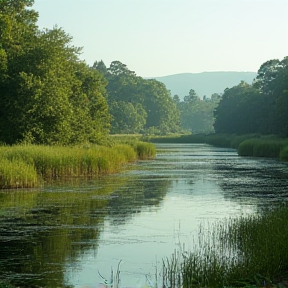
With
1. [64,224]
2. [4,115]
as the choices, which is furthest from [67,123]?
[64,224]

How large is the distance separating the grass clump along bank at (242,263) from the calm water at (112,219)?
0.90 meters

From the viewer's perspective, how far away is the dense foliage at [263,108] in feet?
230

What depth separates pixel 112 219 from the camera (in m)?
19.3

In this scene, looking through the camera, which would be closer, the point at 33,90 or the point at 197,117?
the point at 33,90

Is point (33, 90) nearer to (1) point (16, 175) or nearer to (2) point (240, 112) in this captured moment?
(1) point (16, 175)

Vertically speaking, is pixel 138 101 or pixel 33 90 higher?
pixel 138 101

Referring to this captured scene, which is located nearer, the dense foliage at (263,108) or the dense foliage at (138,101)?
the dense foliage at (263,108)

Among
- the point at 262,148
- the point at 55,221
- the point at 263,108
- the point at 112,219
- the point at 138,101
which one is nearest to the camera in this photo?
the point at 55,221

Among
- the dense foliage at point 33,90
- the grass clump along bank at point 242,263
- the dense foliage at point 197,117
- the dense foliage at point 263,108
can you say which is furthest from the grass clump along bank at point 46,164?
the dense foliage at point 197,117

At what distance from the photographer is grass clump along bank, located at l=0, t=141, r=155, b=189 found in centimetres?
2677

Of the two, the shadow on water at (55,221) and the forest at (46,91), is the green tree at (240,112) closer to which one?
the forest at (46,91)

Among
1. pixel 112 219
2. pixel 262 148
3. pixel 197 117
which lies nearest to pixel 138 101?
pixel 197 117

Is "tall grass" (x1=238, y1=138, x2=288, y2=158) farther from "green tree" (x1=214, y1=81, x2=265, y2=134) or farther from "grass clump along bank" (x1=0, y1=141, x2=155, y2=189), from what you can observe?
"green tree" (x1=214, y1=81, x2=265, y2=134)

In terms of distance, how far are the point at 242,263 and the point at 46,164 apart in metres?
19.7
